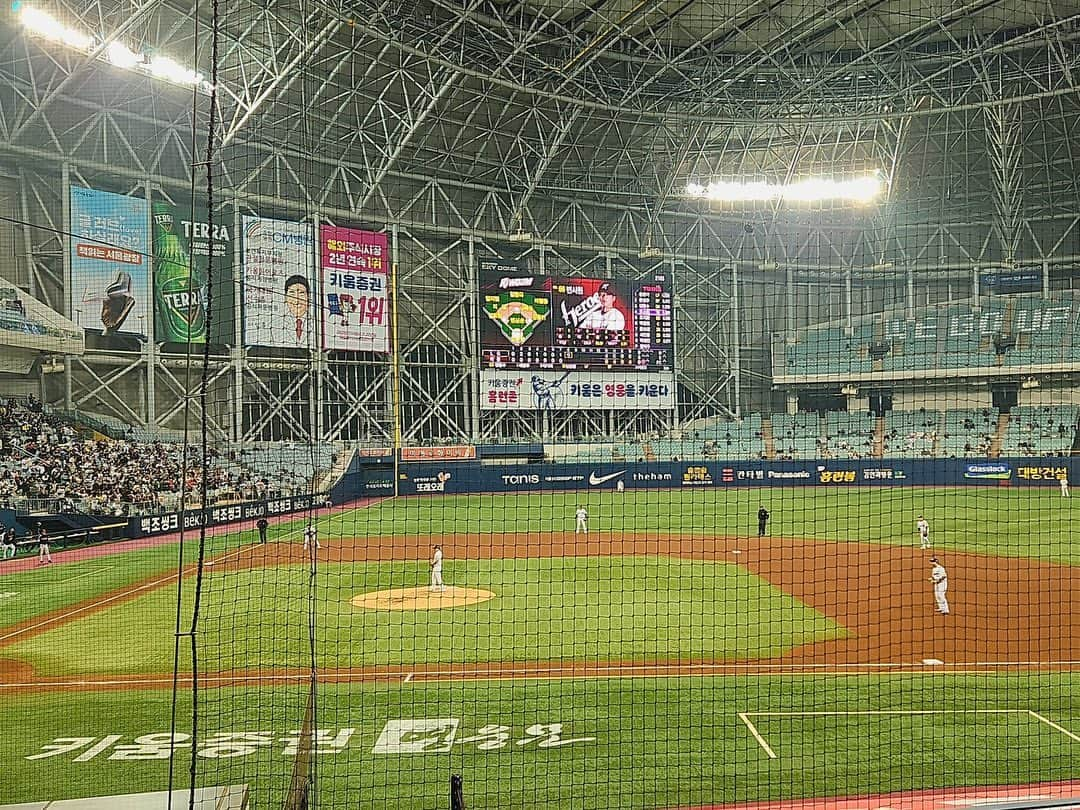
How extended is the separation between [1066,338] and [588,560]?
24.8m

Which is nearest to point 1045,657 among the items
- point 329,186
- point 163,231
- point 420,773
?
point 420,773

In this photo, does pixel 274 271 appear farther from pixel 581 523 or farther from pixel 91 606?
pixel 91 606

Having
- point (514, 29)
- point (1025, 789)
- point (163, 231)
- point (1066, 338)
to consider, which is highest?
point (514, 29)

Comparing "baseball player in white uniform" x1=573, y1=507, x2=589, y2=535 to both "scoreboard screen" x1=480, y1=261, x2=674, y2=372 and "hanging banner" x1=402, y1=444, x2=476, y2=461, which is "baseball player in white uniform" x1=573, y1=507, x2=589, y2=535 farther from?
"scoreboard screen" x1=480, y1=261, x2=674, y2=372

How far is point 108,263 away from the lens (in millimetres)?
22391

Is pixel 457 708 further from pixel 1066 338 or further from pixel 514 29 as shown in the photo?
pixel 1066 338

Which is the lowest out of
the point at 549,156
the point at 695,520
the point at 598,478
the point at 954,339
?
the point at 695,520

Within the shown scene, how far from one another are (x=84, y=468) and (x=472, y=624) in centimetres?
1341

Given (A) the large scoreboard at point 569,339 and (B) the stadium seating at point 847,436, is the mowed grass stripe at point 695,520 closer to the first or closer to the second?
(B) the stadium seating at point 847,436

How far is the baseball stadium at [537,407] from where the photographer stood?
7.82 metres

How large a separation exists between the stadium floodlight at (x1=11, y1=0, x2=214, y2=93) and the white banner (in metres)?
13.2

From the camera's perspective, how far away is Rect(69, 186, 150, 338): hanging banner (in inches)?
861

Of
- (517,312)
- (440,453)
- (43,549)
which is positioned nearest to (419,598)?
(43,549)

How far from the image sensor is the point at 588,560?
17844 millimetres
